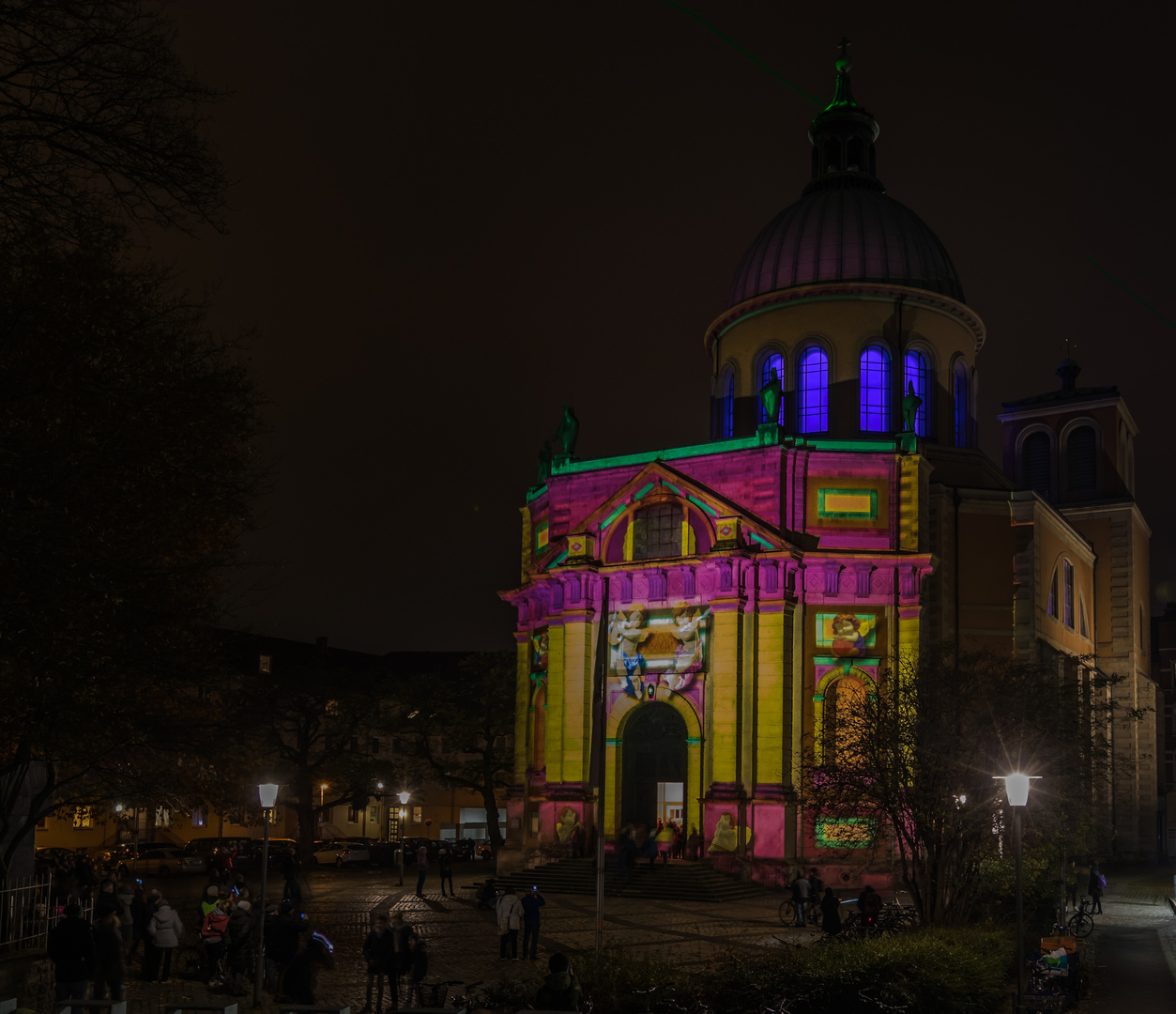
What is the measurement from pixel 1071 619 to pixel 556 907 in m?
29.7

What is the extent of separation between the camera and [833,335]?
167ft

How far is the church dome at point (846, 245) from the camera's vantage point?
51.9 m

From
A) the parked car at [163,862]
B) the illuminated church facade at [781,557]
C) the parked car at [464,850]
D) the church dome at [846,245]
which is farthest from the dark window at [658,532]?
the parked car at [464,850]

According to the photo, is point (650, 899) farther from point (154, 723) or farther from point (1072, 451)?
point (1072, 451)

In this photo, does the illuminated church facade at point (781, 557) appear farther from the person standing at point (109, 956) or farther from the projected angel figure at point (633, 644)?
the person standing at point (109, 956)

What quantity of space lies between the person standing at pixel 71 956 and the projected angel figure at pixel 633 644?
3020 centimetres

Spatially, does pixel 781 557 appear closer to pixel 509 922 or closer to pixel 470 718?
pixel 509 922

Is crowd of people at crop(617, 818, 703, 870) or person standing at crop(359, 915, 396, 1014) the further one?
crowd of people at crop(617, 818, 703, 870)

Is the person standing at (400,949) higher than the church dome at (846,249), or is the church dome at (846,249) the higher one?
the church dome at (846,249)

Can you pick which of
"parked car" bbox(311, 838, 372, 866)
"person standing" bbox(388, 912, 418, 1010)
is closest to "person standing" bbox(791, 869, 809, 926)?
"person standing" bbox(388, 912, 418, 1010)

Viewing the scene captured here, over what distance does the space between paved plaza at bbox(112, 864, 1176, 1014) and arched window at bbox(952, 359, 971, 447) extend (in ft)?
57.7

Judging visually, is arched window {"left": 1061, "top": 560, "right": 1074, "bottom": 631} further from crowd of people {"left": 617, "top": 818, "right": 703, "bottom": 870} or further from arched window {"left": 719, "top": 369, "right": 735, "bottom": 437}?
crowd of people {"left": 617, "top": 818, "right": 703, "bottom": 870}

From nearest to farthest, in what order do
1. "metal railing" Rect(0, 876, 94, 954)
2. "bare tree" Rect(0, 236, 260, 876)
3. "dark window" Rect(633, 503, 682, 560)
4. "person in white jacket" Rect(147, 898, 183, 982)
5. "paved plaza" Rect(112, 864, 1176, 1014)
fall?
"bare tree" Rect(0, 236, 260, 876) → "metal railing" Rect(0, 876, 94, 954) → "person in white jacket" Rect(147, 898, 183, 982) → "paved plaza" Rect(112, 864, 1176, 1014) → "dark window" Rect(633, 503, 682, 560)

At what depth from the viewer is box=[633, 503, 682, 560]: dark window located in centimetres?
4694
